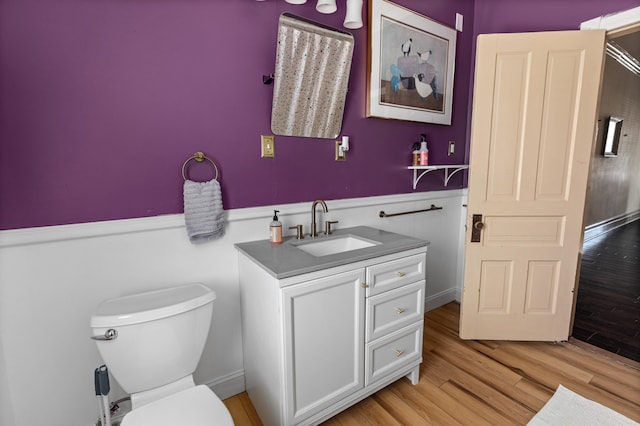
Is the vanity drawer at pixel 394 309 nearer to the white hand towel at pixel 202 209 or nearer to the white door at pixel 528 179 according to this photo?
the white door at pixel 528 179

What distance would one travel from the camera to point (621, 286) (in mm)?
3100

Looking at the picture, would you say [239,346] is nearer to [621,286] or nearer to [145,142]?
[145,142]

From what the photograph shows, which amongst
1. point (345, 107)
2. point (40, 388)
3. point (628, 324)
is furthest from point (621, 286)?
point (40, 388)

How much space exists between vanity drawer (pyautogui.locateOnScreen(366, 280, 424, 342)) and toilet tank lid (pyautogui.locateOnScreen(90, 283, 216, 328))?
773 millimetres

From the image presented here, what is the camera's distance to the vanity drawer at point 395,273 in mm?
→ 1500

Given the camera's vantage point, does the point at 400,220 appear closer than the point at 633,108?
Yes

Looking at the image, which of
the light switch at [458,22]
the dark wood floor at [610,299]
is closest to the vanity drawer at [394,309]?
the dark wood floor at [610,299]

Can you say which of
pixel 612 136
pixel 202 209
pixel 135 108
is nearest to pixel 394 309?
pixel 202 209

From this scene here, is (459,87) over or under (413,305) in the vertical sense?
over

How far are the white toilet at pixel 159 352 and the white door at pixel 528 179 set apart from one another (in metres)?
1.80

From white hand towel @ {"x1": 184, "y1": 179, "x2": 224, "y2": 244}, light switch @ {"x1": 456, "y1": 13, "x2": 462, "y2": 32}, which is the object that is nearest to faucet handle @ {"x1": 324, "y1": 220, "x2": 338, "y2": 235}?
white hand towel @ {"x1": 184, "y1": 179, "x2": 224, "y2": 244}

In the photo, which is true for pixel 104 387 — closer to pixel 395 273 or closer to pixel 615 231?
pixel 395 273

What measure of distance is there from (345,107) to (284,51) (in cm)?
51

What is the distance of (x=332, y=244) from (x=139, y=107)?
1.19 meters
